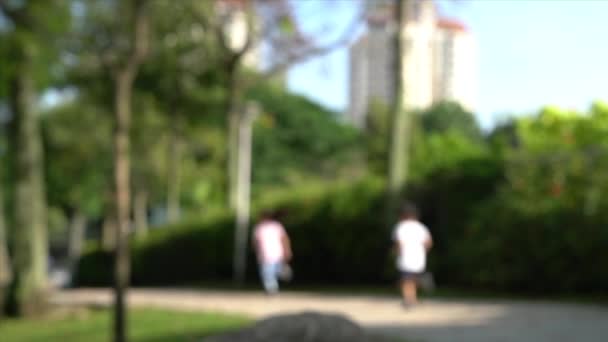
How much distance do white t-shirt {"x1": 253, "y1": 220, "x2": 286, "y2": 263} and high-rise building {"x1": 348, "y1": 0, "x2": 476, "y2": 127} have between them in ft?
14.4

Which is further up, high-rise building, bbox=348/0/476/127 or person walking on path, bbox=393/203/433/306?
high-rise building, bbox=348/0/476/127

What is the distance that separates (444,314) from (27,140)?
8.78 metres

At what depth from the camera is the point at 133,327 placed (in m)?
12.9

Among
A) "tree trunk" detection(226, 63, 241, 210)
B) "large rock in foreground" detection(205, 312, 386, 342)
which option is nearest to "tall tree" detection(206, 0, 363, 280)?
"tree trunk" detection(226, 63, 241, 210)

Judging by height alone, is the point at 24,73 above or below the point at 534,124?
above

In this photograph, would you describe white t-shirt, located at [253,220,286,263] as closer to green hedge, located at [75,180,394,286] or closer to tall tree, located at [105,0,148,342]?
green hedge, located at [75,180,394,286]

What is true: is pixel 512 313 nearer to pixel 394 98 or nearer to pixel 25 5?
pixel 394 98

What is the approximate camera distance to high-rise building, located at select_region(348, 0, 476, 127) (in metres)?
18.8

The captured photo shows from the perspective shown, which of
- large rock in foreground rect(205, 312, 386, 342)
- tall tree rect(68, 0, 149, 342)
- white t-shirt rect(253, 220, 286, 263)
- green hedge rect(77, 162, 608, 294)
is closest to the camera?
large rock in foreground rect(205, 312, 386, 342)

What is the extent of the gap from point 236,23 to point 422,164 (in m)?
7.83

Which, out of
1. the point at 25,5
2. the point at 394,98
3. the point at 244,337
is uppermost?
the point at 25,5

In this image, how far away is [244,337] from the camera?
268 inches

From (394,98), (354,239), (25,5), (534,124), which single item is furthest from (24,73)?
(534,124)

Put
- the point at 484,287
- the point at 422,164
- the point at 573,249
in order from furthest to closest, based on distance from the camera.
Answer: the point at 422,164 → the point at 484,287 → the point at 573,249
